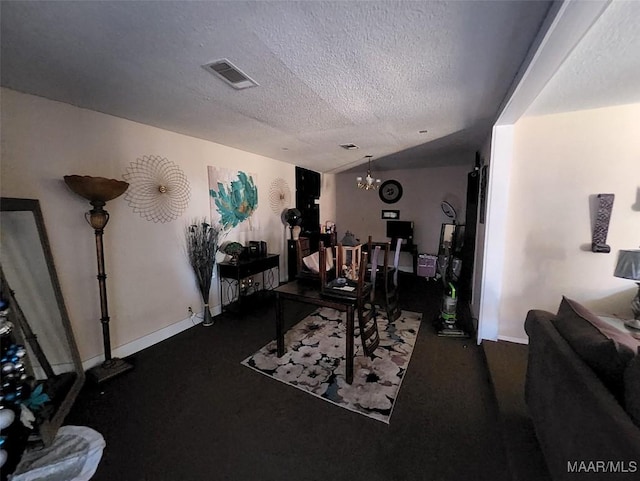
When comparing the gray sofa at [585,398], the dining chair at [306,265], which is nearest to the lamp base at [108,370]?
the dining chair at [306,265]

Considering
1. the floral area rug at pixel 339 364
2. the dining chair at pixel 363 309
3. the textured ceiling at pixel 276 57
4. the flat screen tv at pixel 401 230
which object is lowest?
the floral area rug at pixel 339 364

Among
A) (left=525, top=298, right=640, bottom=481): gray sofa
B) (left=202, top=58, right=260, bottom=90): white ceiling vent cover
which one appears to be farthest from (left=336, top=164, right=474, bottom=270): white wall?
(left=202, top=58, right=260, bottom=90): white ceiling vent cover

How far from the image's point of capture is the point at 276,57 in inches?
59.1

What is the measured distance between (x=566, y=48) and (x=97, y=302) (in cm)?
372

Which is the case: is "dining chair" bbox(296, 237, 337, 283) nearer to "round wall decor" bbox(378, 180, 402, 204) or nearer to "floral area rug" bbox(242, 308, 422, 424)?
"floral area rug" bbox(242, 308, 422, 424)

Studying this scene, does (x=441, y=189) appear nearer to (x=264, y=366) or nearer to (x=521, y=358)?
(x=521, y=358)

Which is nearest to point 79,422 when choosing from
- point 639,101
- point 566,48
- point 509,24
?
point 509,24

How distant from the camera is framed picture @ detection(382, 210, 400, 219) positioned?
240 inches

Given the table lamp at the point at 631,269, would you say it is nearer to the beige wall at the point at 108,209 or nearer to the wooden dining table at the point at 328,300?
the wooden dining table at the point at 328,300

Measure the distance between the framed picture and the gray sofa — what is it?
4664mm

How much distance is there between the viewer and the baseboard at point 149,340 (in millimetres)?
2393

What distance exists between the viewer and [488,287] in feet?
8.81

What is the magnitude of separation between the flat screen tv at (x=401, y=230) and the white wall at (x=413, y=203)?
0.18 metres

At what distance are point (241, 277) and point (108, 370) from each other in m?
1.55
